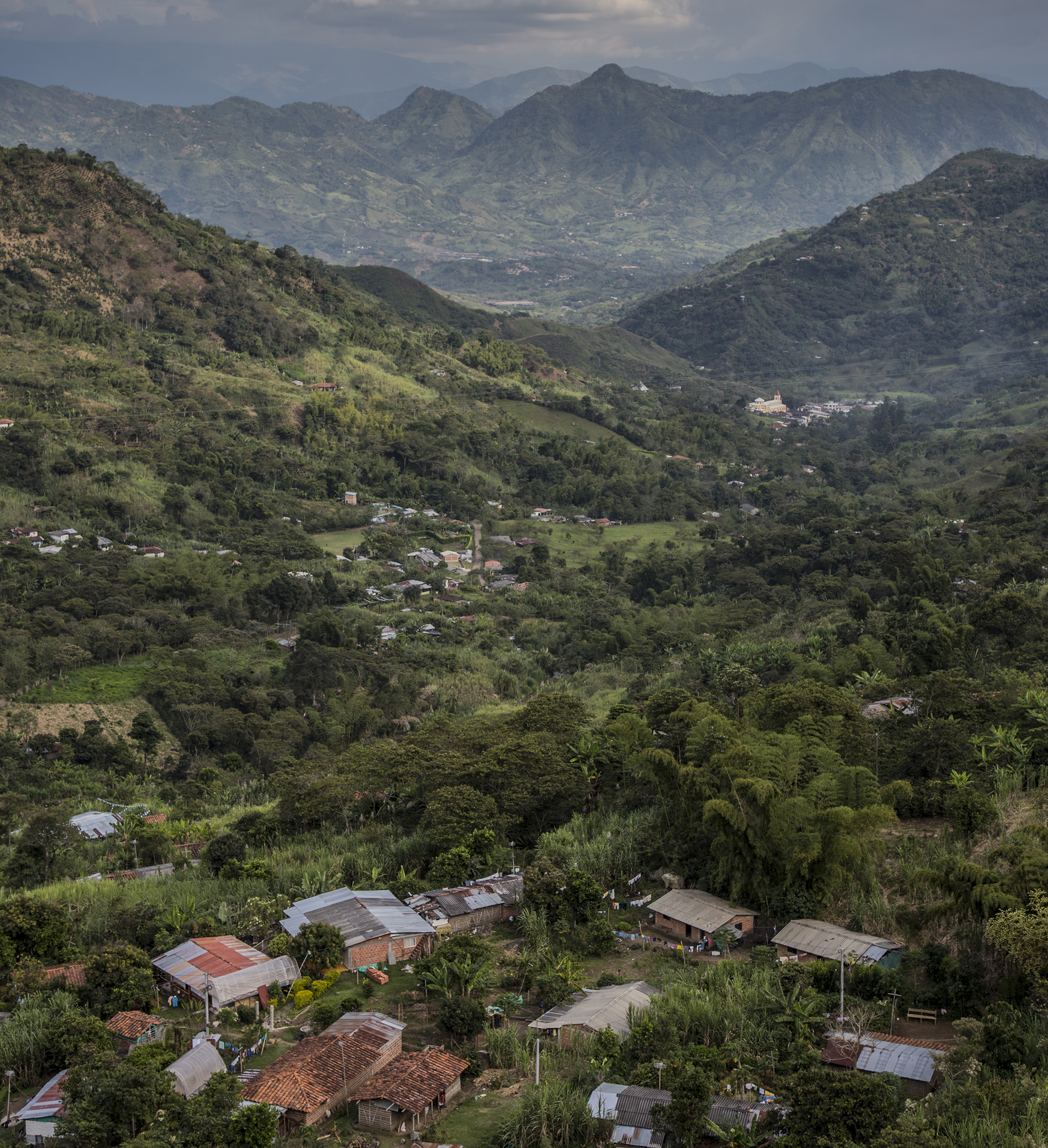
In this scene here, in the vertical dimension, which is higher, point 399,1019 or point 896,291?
point 896,291

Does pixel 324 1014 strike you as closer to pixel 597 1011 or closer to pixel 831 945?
pixel 597 1011

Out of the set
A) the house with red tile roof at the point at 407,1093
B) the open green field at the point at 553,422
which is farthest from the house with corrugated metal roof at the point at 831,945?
the open green field at the point at 553,422

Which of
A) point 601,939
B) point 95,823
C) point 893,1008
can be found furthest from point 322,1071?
point 95,823

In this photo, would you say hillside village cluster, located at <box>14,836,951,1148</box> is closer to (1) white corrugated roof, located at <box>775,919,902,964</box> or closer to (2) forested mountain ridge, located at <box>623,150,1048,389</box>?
(1) white corrugated roof, located at <box>775,919,902,964</box>

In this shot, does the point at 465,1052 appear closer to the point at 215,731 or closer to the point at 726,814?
the point at 726,814

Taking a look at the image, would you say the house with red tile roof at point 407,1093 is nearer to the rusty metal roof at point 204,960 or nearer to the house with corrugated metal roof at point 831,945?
the rusty metal roof at point 204,960

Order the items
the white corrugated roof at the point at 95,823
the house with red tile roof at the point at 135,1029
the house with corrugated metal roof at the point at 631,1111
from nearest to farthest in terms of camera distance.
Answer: the house with corrugated metal roof at the point at 631,1111 < the house with red tile roof at the point at 135,1029 < the white corrugated roof at the point at 95,823
